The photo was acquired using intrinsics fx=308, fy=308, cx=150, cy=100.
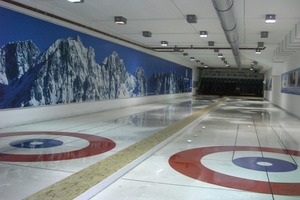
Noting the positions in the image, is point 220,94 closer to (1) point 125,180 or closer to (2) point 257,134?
(2) point 257,134

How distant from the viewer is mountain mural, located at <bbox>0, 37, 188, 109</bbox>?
819 cm

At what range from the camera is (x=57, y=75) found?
10.1 meters

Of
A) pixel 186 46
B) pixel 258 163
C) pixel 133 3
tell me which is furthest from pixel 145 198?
pixel 186 46

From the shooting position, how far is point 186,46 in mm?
17156

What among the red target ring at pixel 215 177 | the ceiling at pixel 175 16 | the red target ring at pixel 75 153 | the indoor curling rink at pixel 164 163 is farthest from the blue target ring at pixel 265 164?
the ceiling at pixel 175 16

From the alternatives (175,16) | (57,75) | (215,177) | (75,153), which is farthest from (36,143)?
(175,16)

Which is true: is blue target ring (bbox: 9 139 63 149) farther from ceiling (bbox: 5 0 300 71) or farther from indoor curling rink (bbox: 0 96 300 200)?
ceiling (bbox: 5 0 300 71)

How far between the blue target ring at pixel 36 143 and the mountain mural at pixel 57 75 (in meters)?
2.18

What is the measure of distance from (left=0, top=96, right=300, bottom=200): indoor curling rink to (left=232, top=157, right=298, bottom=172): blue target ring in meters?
0.02

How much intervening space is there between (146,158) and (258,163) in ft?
6.04

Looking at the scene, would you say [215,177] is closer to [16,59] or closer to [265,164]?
[265,164]

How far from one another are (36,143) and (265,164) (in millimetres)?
4261

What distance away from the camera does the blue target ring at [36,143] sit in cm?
582

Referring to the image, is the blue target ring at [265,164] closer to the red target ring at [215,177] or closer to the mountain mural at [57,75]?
the red target ring at [215,177]
